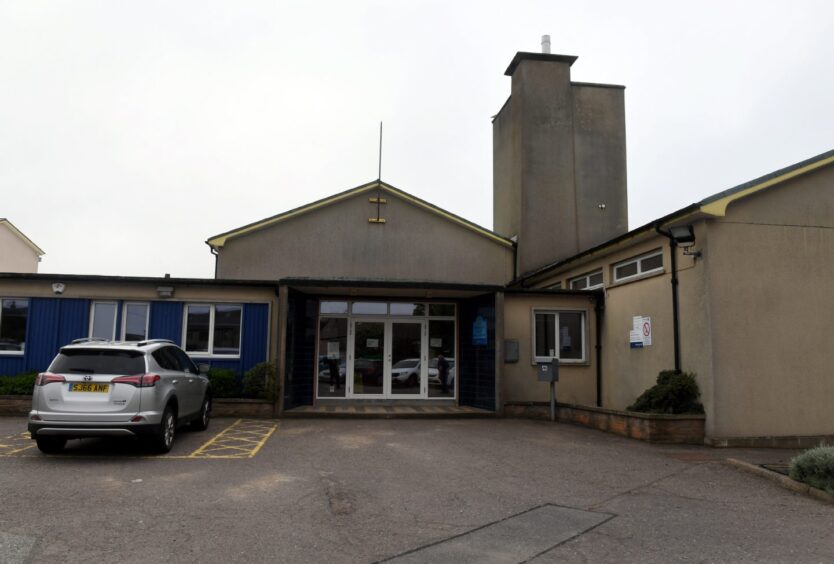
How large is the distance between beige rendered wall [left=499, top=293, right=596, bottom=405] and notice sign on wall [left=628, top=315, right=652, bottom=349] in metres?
2.01

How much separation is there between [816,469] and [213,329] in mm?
12673

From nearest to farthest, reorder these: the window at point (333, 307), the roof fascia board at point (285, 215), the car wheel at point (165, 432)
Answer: the car wheel at point (165, 432)
the window at point (333, 307)
the roof fascia board at point (285, 215)

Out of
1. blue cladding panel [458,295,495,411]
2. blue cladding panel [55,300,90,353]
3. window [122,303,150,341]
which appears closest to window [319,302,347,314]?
blue cladding panel [458,295,495,411]

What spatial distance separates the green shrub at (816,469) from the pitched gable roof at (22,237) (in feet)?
113

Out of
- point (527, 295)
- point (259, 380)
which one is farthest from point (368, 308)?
point (527, 295)

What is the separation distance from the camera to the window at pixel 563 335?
16.5 m

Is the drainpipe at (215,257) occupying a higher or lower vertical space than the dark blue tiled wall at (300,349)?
higher

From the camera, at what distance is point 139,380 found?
8.89 m

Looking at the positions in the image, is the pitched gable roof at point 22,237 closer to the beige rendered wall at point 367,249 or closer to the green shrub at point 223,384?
the beige rendered wall at point 367,249

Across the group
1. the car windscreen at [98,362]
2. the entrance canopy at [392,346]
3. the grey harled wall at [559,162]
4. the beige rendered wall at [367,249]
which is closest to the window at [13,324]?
the beige rendered wall at [367,249]

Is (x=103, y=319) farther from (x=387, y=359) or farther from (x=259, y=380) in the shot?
(x=387, y=359)

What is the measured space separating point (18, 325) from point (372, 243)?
32.6 ft

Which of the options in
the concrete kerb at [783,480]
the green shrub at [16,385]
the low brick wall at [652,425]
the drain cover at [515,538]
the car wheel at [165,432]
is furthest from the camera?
the green shrub at [16,385]

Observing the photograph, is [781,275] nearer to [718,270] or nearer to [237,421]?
[718,270]
